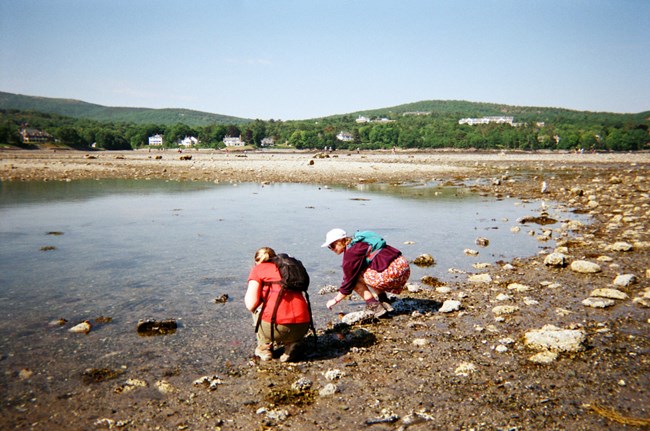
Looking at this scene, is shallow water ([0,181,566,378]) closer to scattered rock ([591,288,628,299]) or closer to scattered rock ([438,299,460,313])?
scattered rock ([438,299,460,313])

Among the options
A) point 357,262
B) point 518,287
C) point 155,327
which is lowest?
point 155,327

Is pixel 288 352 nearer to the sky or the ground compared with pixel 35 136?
nearer to the ground

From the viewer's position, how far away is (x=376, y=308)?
7.91m

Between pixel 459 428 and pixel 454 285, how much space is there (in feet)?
18.0

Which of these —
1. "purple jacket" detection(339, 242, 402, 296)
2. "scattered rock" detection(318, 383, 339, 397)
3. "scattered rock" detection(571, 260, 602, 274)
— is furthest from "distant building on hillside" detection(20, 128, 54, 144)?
"scattered rock" detection(318, 383, 339, 397)


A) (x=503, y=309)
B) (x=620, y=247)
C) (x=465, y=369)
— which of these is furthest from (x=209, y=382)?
(x=620, y=247)

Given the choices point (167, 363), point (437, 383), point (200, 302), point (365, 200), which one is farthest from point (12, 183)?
point (437, 383)

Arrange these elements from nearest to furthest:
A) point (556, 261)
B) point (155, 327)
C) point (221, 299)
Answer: point (155, 327) < point (221, 299) < point (556, 261)

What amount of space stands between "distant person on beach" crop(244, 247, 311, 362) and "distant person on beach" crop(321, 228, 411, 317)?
1.51 m

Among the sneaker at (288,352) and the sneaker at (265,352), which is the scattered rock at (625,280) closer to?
the sneaker at (288,352)

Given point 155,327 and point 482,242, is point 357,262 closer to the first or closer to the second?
point 155,327

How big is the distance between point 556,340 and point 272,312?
4.17 metres

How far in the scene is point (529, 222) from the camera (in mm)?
17562

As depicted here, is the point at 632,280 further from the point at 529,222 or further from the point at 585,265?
the point at 529,222
